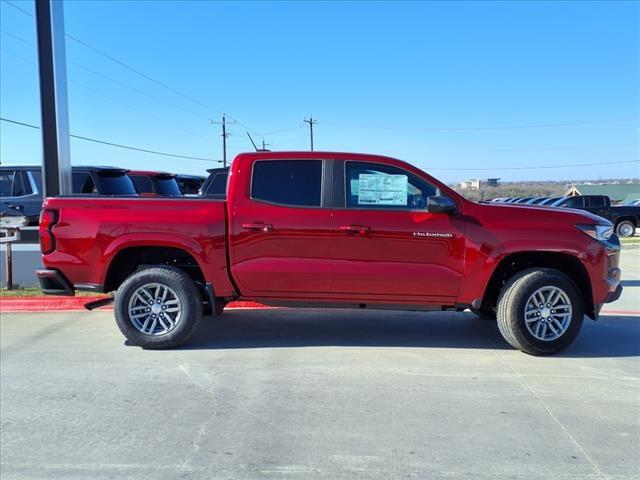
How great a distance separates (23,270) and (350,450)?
7488 mm

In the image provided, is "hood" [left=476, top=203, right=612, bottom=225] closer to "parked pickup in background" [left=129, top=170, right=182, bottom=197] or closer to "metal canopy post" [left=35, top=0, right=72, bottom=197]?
"metal canopy post" [left=35, top=0, right=72, bottom=197]

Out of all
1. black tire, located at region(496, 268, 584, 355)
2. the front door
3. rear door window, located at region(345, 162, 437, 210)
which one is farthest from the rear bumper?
→ black tire, located at region(496, 268, 584, 355)

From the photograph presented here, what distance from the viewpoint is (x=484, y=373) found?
16.5 feet

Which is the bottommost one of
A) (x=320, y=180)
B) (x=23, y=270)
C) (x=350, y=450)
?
(x=350, y=450)

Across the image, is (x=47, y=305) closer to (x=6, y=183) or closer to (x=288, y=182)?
(x=288, y=182)

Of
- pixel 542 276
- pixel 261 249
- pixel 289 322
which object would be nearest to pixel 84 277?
pixel 261 249

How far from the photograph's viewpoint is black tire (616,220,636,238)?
76.9ft

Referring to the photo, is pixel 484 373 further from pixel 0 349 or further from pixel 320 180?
pixel 0 349

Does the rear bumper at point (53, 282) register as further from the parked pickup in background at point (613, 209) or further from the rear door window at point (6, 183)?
the parked pickup in background at point (613, 209)

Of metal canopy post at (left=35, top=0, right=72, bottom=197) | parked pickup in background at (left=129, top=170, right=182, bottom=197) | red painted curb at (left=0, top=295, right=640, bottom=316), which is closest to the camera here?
red painted curb at (left=0, top=295, right=640, bottom=316)

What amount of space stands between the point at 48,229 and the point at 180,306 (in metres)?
1.62

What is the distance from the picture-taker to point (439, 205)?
5289 millimetres

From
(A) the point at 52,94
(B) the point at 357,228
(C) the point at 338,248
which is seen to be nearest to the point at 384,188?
(B) the point at 357,228

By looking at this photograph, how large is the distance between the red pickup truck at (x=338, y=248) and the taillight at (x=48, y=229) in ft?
0.05
